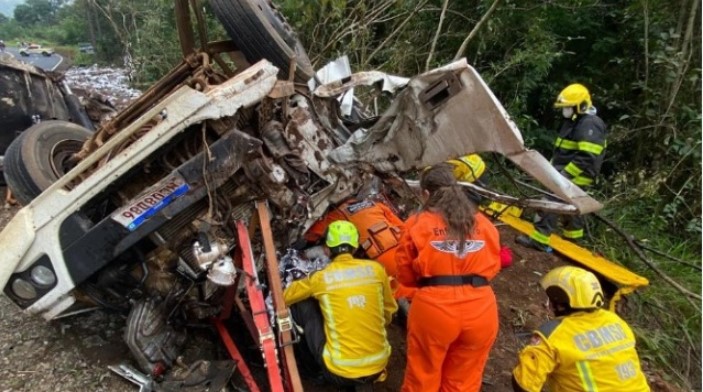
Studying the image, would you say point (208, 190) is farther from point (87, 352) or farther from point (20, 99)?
point (20, 99)

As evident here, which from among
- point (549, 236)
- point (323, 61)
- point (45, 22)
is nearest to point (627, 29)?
point (549, 236)

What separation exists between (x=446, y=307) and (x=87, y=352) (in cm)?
198

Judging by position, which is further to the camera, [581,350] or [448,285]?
[448,285]

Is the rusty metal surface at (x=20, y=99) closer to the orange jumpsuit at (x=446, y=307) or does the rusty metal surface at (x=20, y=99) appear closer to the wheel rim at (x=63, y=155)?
the wheel rim at (x=63, y=155)

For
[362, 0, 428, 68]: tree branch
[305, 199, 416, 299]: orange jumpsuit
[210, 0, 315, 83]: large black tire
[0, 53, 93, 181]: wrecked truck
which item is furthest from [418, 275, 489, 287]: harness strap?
[362, 0, 428, 68]: tree branch

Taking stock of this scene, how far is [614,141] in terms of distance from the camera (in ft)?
18.8

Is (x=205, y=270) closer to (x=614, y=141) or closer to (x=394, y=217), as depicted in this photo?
(x=394, y=217)

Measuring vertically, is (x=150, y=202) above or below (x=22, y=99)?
A: below

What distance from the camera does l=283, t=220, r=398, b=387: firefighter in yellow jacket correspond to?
8.70ft

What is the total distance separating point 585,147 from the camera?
4.32 metres

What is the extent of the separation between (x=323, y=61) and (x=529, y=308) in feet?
14.4

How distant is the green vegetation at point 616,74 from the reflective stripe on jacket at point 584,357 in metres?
1.68

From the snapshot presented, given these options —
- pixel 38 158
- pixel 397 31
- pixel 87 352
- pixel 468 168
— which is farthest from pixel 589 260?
pixel 38 158

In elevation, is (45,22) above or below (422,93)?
above
